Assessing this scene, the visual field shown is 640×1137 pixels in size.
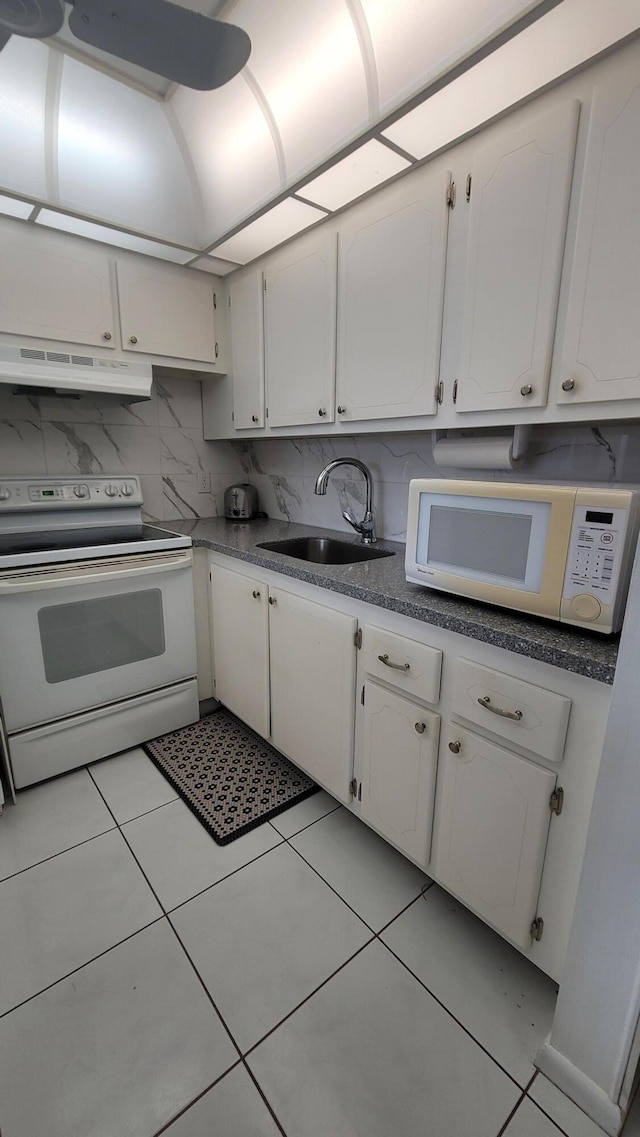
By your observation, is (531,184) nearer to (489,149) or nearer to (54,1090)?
(489,149)

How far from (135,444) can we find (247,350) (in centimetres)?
77

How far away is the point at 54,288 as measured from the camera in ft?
6.08

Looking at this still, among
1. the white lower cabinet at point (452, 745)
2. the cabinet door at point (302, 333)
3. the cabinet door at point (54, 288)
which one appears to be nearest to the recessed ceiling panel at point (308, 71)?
the cabinet door at point (302, 333)

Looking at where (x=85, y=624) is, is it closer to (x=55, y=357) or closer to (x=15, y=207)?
(x=55, y=357)

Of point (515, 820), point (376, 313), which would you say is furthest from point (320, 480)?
point (515, 820)

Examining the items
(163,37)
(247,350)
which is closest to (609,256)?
(163,37)

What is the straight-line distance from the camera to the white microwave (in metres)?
0.90

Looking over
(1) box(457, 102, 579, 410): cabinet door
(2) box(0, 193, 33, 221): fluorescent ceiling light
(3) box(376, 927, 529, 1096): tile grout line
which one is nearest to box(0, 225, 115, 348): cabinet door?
(2) box(0, 193, 33, 221): fluorescent ceiling light

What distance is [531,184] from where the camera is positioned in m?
1.12

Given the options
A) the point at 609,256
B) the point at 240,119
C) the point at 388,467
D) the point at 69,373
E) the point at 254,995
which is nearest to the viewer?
the point at 609,256

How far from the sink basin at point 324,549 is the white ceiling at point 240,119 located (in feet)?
4.07

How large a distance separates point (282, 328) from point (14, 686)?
179 centimetres

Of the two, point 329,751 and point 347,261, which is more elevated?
point 347,261

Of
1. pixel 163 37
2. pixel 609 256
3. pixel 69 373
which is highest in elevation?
pixel 163 37
